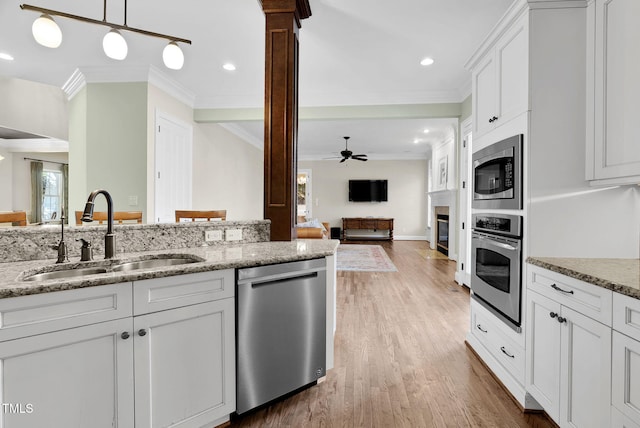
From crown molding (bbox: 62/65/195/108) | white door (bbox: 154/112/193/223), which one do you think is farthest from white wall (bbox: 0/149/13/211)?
white door (bbox: 154/112/193/223)

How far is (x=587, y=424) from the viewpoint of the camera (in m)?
1.29

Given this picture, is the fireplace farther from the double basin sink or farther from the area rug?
the double basin sink

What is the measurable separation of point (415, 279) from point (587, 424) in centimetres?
Answer: 351

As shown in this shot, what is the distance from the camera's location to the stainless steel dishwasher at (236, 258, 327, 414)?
1578 mm

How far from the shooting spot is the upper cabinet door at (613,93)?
1462mm

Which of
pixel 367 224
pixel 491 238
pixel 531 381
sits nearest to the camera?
pixel 531 381

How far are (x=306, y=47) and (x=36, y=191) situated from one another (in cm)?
784

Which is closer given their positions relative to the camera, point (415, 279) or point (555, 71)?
point (555, 71)

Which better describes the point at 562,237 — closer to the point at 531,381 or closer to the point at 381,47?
the point at 531,381

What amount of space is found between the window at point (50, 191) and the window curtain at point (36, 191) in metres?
0.11

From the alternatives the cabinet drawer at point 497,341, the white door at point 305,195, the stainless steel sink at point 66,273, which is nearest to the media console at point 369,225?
the white door at point 305,195

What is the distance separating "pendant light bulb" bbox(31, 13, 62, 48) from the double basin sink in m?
1.27

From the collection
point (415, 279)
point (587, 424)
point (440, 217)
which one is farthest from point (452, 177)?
point (587, 424)

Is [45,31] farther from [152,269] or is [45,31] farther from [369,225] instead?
[369,225]
